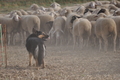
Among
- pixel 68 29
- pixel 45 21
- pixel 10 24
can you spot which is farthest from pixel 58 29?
pixel 10 24

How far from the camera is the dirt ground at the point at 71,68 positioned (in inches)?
316

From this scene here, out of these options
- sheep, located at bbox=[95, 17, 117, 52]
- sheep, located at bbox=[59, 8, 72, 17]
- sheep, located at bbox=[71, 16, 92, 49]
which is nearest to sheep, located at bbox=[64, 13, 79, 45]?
sheep, located at bbox=[71, 16, 92, 49]

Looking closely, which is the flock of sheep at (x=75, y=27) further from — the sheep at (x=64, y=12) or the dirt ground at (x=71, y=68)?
the dirt ground at (x=71, y=68)

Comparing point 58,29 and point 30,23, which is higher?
point 30,23

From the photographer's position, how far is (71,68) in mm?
9266

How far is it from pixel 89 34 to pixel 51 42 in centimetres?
329

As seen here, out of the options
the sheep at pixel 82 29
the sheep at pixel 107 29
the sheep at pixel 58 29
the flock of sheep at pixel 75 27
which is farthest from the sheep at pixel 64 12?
the sheep at pixel 107 29

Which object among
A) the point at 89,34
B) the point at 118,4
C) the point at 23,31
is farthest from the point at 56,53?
the point at 118,4

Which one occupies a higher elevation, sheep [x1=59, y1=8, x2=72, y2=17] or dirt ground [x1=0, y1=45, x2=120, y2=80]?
sheep [x1=59, y1=8, x2=72, y2=17]

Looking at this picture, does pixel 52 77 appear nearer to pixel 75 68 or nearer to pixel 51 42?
pixel 75 68

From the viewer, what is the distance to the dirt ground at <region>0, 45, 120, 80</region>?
8031mm

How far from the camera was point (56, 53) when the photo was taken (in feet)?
42.6

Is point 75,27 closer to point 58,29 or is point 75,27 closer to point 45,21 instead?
point 58,29

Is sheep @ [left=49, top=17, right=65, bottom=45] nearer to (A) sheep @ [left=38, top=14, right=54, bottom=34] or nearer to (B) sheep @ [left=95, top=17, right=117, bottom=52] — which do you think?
(A) sheep @ [left=38, top=14, right=54, bottom=34]
